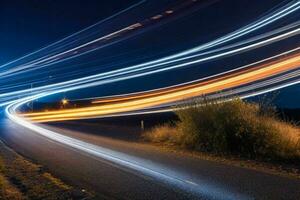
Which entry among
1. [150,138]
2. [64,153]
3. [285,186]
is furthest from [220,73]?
[285,186]

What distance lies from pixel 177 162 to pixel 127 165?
163 centimetres

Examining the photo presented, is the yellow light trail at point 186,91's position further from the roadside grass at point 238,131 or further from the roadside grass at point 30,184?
the roadside grass at point 30,184

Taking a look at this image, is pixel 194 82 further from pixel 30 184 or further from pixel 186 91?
pixel 30 184

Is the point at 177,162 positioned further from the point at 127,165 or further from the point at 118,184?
the point at 118,184

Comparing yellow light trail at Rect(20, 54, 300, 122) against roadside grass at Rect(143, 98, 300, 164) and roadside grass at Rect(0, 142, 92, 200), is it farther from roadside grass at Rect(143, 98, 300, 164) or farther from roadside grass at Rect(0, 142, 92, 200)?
roadside grass at Rect(0, 142, 92, 200)

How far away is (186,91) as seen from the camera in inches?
1198

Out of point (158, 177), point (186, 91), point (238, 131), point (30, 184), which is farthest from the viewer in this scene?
point (186, 91)

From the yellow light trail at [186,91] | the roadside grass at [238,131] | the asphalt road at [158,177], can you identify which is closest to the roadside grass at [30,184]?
the asphalt road at [158,177]

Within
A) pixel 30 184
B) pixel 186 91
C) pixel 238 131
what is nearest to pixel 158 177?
pixel 30 184

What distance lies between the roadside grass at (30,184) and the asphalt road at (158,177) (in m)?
0.38

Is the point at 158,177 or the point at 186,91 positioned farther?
the point at 186,91

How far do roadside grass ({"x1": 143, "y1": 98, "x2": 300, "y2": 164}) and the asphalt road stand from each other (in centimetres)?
173

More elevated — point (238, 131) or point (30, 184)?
point (238, 131)

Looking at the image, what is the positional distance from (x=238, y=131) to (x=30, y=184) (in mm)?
8113
